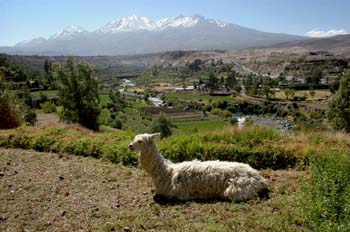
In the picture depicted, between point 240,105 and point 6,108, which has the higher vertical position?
point 6,108

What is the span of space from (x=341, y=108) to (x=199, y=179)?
27267 millimetres

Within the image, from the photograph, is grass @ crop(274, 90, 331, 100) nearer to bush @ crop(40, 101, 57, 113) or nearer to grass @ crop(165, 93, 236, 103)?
grass @ crop(165, 93, 236, 103)

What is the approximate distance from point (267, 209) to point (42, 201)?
16.3 ft

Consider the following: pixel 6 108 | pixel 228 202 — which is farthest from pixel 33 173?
pixel 6 108

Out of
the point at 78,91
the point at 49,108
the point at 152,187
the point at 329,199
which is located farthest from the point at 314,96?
the point at 329,199

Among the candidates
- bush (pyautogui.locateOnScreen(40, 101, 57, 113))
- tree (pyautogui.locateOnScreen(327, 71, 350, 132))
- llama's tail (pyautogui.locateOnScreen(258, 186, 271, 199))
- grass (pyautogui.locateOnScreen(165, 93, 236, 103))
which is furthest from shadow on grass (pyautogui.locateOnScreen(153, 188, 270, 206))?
grass (pyautogui.locateOnScreen(165, 93, 236, 103))

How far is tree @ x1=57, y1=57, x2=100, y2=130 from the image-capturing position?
120 feet

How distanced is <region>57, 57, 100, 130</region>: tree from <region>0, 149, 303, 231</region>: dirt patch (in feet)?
86.9

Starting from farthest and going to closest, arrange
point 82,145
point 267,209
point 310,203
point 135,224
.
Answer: point 82,145
point 267,209
point 135,224
point 310,203

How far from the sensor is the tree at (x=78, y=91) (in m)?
36.7

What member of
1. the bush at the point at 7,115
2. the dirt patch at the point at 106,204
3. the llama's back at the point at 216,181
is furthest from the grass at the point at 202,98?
the llama's back at the point at 216,181

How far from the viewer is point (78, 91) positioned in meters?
37.2

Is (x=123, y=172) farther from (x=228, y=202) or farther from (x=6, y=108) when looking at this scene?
(x=6, y=108)

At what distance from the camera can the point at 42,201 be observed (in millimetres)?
8344
